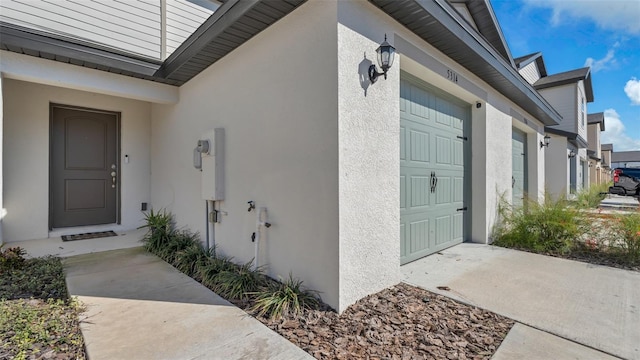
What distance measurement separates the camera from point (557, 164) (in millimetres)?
11422

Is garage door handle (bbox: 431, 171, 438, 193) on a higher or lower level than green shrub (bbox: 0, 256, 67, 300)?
higher

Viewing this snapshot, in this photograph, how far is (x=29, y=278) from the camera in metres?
3.35

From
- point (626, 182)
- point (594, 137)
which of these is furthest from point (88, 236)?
point (594, 137)

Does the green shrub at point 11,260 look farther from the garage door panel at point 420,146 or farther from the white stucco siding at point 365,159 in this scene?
the garage door panel at point 420,146

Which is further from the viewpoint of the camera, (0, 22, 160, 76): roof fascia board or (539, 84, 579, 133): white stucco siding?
(539, 84, 579, 133): white stucco siding

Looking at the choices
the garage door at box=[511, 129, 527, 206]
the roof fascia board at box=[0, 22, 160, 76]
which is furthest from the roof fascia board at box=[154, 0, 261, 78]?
the garage door at box=[511, 129, 527, 206]

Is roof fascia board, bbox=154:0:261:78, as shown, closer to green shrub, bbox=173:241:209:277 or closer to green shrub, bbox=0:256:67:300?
green shrub, bbox=173:241:209:277

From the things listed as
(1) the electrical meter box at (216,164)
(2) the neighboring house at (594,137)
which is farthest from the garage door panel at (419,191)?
(2) the neighboring house at (594,137)

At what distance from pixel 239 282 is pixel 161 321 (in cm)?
79

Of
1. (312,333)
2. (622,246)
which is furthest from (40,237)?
(622,246)

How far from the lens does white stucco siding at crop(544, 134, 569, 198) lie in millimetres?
11312

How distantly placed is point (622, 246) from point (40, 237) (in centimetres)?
956

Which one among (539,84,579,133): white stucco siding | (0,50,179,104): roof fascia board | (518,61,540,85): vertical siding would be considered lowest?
(0,50,179,104): roof fascia board

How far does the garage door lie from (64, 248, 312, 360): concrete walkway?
6475 millimetres
